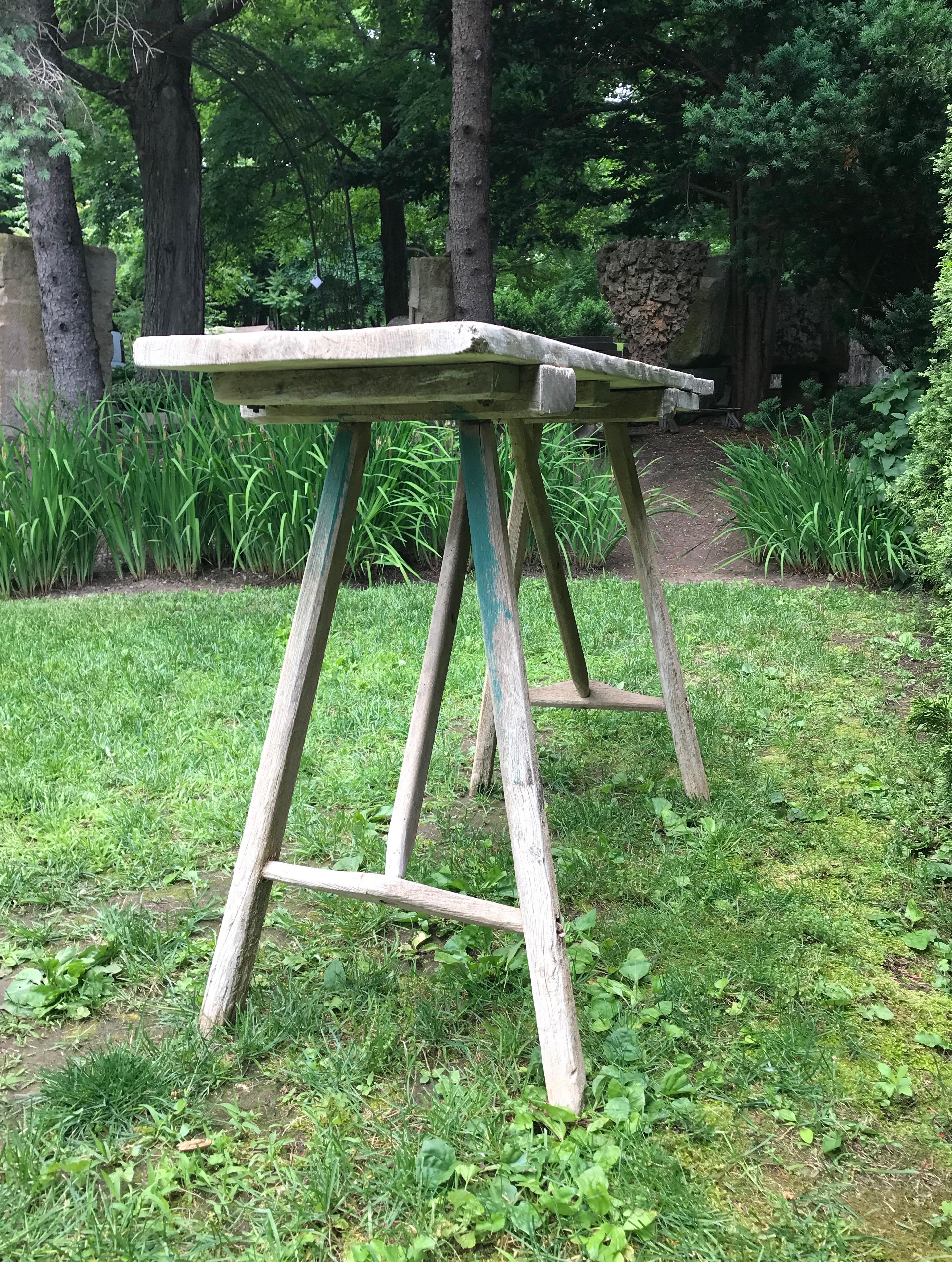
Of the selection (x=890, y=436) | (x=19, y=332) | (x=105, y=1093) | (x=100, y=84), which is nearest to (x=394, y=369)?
(x=105, y=1093)

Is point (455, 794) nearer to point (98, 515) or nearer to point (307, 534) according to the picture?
point (307, 534)

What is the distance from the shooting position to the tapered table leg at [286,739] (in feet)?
6.31

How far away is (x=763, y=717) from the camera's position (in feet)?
11.8

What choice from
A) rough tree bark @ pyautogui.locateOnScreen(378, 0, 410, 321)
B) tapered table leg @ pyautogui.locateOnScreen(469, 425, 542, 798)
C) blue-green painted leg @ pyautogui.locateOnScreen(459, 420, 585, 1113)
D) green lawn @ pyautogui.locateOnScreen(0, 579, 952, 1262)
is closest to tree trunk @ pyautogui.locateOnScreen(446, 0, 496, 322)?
rough tree bark @ pyautogui.locateOnScreen(378, 0, 410, 321)

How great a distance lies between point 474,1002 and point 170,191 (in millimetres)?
8537

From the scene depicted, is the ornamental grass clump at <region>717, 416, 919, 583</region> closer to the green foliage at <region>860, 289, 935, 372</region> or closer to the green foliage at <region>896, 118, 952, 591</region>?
the green foliage at <region>896, 118, 952, 591</region>

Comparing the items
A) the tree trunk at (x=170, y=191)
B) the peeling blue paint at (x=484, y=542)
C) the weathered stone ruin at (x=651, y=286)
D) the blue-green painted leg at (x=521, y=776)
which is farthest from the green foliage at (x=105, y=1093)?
the tree trunk at (x=170, y=191)

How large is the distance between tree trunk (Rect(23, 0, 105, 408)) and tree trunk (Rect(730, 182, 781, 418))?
201 inches

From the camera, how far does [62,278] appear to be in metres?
7.09

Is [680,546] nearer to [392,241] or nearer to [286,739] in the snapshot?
[286,739]

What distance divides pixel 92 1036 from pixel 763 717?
2534 millimetres

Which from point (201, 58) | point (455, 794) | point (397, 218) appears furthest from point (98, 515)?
point (397, 218)

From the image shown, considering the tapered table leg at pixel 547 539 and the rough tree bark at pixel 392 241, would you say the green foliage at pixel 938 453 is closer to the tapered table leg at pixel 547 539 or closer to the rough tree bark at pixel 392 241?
the tapered table leg at pixel 547 539

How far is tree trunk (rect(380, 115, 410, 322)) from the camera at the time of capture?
500 inches
